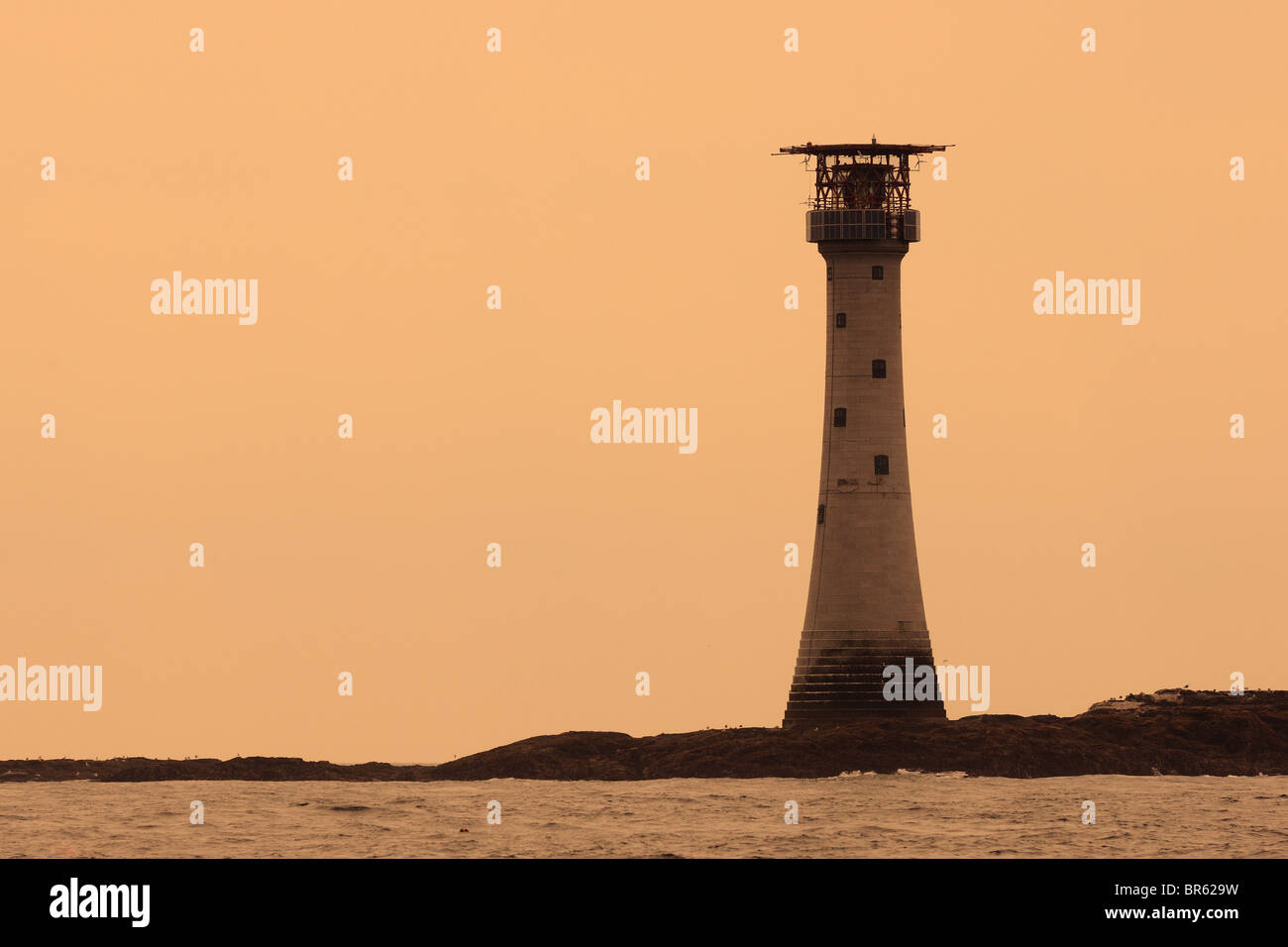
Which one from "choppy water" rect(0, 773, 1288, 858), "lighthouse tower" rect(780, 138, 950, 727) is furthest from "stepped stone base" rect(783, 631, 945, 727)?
"choppy water" rect(0, 773, 1288, 858)

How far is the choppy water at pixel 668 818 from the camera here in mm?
95000

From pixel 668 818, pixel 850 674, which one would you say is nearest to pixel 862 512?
pixel 850 674

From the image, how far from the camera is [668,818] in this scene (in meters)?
105

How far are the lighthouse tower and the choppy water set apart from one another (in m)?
5.60

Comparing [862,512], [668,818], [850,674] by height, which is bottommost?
[668,818]

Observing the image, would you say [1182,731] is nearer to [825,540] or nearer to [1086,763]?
[1086,763]

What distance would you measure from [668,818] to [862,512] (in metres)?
20.3

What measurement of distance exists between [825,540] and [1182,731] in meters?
17.9

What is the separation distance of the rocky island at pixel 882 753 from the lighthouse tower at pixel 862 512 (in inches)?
65.8

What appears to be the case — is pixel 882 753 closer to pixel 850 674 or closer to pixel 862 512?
pixel 850 674

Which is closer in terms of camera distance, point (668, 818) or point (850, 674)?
point (668, 818)
